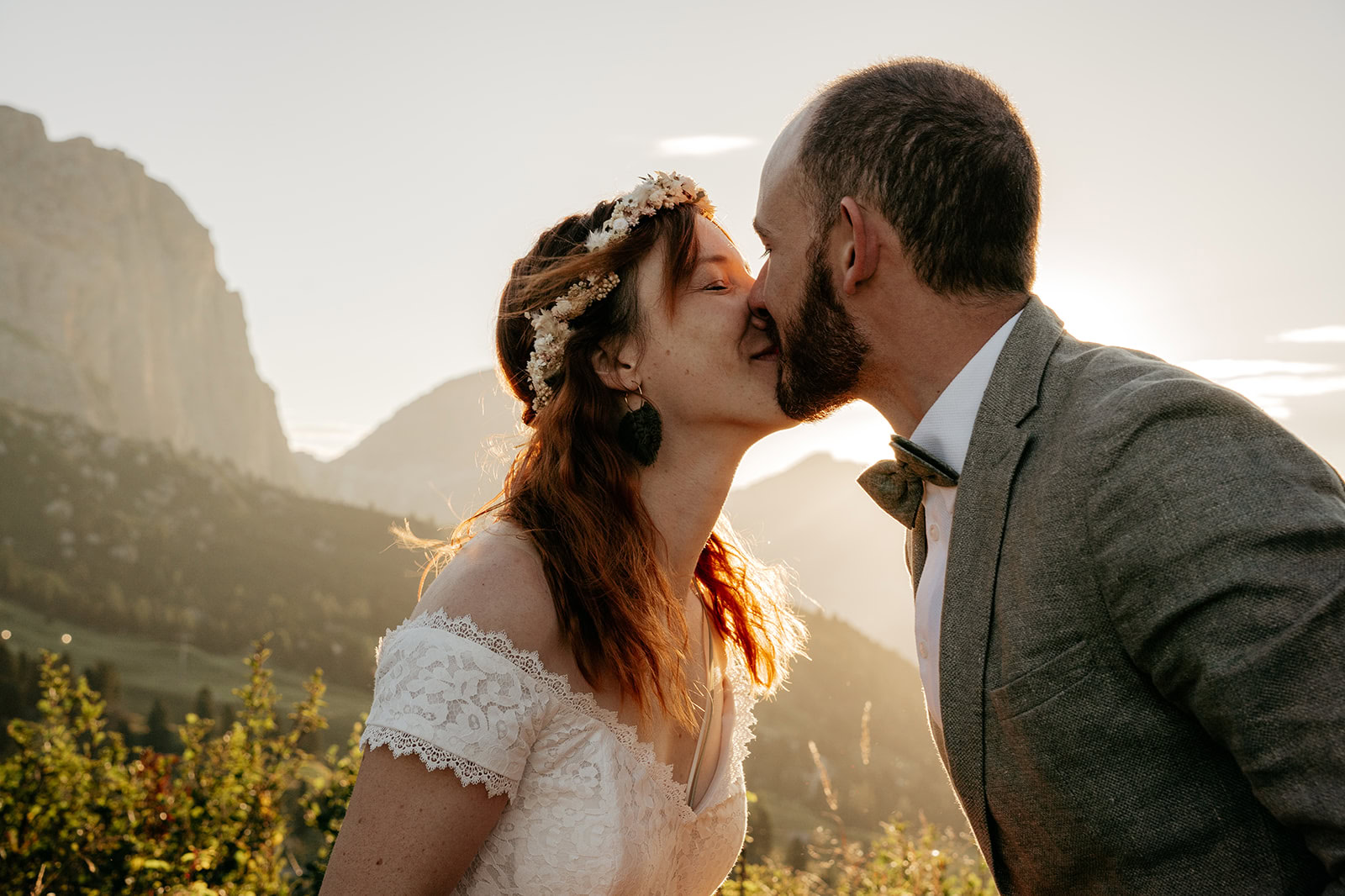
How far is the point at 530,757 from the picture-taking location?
2.28 metres

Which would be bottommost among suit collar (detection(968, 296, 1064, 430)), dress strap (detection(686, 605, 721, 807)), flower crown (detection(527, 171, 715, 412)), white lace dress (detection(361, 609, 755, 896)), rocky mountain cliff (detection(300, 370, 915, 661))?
rocky mountain cliff (detection(300, 370, 915, 661))

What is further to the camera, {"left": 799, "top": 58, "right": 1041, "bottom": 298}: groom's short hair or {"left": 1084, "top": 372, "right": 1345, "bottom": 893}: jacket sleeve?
{"left": 799, "top": 58, "right": 1041, "bottom": 298}: groom's short hair

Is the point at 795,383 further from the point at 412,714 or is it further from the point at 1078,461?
the point at 412,714

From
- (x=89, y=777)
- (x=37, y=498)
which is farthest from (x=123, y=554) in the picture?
(x=89, y=777)

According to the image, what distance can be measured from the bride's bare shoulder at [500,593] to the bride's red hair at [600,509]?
2.2 inches

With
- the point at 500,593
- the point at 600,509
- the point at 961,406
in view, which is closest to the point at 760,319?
the point at 600,509

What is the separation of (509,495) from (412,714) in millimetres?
962

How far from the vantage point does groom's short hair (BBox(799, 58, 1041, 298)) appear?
208 cm

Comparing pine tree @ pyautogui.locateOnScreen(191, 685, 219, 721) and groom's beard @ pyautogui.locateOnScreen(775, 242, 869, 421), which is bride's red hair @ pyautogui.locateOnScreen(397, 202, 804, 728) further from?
pine tree @ pyautogui.locateOnScreen(191, 685, 219, 721)

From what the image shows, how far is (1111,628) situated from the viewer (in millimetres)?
1545

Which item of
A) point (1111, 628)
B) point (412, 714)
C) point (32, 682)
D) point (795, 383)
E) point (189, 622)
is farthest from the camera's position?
point (189, 622)

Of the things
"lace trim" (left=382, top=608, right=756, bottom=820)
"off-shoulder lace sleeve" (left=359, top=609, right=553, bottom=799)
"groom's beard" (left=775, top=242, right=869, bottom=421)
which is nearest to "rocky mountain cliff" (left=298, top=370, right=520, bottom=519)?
"lace trim" (left=382, top=608, right=756, bottom=820)

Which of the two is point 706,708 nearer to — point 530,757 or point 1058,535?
point 530,757

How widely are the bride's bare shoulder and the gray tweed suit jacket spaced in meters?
1.06
